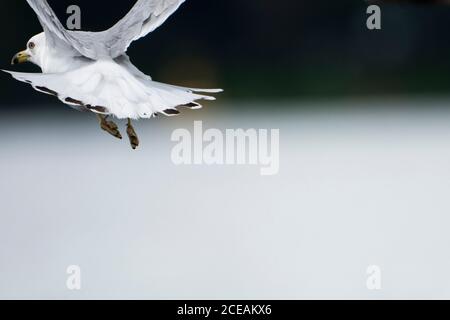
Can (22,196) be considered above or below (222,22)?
below

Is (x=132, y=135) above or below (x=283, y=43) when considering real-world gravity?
below

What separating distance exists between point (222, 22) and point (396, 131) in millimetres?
560

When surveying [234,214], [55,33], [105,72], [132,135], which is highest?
[55,33]

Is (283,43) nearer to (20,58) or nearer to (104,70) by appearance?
(104,70)

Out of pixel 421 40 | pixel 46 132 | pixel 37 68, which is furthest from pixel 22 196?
pixel 421 40

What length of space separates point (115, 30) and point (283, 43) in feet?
1.49

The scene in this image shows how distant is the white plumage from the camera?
2.46 m

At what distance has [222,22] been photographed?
2.63 m

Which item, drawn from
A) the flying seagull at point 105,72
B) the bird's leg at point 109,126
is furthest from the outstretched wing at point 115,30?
the bird's leg at point 109,126

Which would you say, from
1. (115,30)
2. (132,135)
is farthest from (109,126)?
(115,30)

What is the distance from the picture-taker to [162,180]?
8.64ft

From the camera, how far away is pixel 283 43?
2.64m
